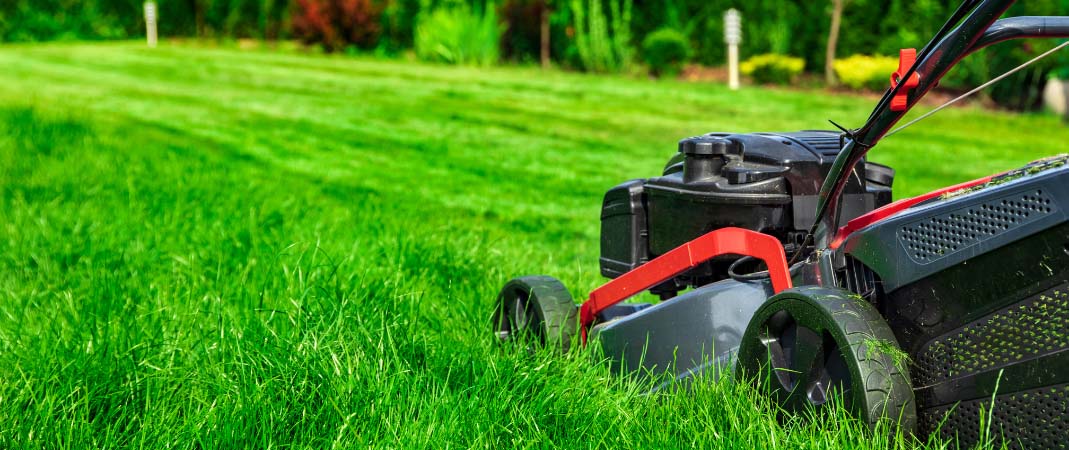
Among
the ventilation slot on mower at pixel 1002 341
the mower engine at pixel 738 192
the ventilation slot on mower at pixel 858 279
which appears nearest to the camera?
the ventilation slot on mower at pixel 1002 341

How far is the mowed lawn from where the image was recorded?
2.13 m

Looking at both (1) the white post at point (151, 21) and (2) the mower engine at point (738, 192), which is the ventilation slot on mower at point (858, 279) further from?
(1) the white post at point (151, 21)

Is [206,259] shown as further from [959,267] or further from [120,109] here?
[120,109]

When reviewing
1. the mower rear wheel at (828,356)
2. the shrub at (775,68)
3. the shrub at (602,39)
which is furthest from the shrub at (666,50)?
the mower rear wheel at (828,356)

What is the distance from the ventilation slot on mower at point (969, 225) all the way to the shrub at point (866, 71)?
385 inches

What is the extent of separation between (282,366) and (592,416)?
652 mm

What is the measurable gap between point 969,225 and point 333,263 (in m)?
1.81

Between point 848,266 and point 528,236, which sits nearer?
point 848,266

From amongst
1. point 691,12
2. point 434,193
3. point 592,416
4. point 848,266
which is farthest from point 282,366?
point 691,12

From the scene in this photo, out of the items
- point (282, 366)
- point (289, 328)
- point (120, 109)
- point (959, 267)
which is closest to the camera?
point (959, 267)

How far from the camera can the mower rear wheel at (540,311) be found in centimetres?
287

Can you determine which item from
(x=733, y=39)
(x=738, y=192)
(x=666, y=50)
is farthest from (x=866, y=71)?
(x=738, y=192)

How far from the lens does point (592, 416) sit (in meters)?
2.23

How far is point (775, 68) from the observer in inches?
499
